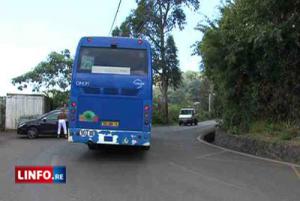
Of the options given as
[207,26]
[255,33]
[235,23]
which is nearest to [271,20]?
[255,33]

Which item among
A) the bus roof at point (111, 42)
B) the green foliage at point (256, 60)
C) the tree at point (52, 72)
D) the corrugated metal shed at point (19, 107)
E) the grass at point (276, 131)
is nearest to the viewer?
the bus roof at point (111, 42)

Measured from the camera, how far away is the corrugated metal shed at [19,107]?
1329 inches

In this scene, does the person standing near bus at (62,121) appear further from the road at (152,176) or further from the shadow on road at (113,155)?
the shadow on road at (113,155)

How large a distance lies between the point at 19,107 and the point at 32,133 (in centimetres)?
800

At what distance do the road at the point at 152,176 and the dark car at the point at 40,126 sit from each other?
724 centimetres

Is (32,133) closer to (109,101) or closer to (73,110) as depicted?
(73,110)

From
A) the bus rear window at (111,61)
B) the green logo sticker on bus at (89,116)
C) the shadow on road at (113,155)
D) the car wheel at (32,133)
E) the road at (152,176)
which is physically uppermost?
the bus rear window at (111,61)

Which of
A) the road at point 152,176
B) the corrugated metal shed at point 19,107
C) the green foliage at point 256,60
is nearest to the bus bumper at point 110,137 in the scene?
the road at point 152,176

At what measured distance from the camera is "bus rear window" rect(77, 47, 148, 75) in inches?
618

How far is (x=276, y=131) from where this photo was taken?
19875mm

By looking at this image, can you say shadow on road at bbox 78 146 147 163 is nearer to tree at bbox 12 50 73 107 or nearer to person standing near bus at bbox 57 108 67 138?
person standing near bus at bbox 57 108 67 138

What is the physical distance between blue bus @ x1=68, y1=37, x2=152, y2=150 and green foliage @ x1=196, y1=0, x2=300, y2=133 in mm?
6137

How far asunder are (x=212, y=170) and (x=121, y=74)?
399 centimetres

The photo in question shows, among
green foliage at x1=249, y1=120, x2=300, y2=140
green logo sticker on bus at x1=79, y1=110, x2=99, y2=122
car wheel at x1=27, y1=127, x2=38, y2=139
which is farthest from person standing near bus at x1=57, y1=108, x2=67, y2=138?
green logo sticker on bus at x1=79, y1=110, x2=99, y2=122
